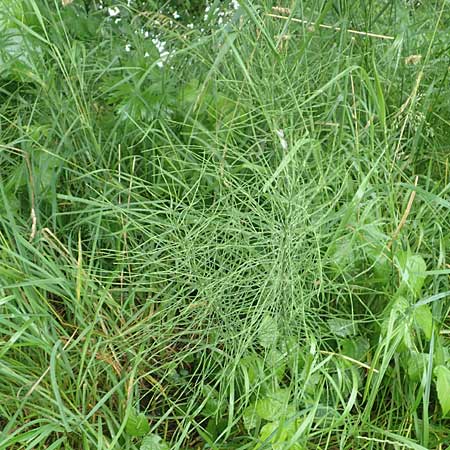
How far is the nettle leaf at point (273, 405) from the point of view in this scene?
134 cm

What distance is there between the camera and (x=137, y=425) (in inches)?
53.6

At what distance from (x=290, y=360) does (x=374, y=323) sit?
0.22 m

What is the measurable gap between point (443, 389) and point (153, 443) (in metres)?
0.51

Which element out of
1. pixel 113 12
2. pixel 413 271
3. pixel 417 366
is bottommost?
pixel 417 366

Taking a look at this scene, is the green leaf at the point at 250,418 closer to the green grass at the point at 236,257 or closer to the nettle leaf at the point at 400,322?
the green grass at the point at 236,257

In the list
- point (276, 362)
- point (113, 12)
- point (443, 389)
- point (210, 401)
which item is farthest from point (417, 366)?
point (113, 12)

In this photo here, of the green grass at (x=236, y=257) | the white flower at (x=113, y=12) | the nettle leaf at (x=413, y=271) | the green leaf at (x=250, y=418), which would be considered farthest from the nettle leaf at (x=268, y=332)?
the white flower at (x=113, y=12)

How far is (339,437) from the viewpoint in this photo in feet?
4.68

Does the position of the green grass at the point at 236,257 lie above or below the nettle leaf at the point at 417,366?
above

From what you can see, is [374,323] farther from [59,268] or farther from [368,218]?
[59,268]

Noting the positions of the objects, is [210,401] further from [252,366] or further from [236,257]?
[236,257]

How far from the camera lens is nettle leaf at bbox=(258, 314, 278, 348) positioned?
1389mm

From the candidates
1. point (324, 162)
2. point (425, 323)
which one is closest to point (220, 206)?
point (324, 162)

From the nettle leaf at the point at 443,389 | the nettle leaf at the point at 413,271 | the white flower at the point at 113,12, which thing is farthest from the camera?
the white flower at the point at 113,12
